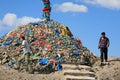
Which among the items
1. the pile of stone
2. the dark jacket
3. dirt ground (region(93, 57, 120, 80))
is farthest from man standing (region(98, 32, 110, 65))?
the pile of stone

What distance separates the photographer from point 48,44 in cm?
2341

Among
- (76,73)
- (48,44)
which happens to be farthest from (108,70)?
(48,44)

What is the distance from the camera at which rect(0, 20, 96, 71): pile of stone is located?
22281mm

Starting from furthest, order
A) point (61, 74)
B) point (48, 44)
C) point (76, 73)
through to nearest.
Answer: point (48, 44), point (61, 74), point (76, 73)

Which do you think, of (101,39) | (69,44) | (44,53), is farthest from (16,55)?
(101,39)

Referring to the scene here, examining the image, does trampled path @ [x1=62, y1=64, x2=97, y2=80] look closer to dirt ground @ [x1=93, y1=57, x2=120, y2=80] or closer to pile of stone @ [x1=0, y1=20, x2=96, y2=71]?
dirt ground @ [x1=93, y1=57, x2=120, y2=80]

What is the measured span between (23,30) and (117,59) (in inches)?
252

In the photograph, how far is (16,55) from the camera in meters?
22.4

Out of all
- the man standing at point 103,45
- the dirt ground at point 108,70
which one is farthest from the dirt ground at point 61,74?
the man standing at point 103,45

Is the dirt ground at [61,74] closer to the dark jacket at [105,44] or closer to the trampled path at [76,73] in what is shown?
the trampled path at [76,73]

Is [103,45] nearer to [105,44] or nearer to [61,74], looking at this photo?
[105,44]

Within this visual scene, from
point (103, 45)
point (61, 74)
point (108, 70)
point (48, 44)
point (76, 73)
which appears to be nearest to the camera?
point (76, 73)

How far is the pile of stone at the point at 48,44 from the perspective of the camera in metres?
22.3

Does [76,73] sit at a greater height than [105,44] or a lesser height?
lesser
